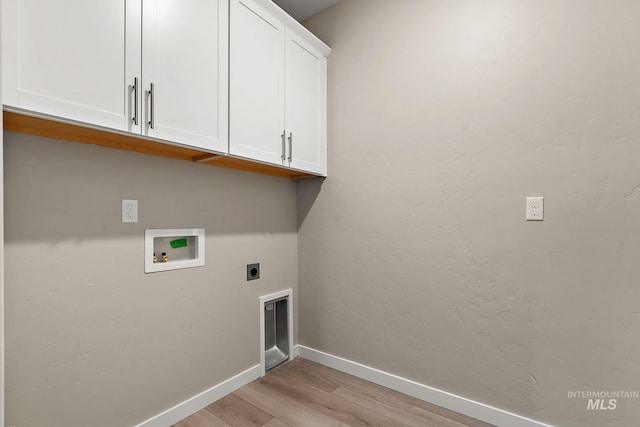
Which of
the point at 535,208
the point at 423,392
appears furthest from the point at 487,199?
the point at 423,392

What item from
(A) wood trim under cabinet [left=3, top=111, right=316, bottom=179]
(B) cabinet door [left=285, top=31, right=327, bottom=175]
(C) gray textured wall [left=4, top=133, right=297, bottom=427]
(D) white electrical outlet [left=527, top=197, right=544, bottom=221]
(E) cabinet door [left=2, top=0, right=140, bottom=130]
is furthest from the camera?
(B) cabinet door [left=285, top=31, right=327, bottom=175]

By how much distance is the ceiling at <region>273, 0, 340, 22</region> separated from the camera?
2.38 metres

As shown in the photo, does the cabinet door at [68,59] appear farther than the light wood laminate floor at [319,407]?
No

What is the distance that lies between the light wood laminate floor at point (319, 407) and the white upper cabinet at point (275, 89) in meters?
1.53

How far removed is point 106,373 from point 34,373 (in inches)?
11.1

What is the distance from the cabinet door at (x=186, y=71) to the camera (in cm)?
138

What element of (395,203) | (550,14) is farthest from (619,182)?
(395,203)

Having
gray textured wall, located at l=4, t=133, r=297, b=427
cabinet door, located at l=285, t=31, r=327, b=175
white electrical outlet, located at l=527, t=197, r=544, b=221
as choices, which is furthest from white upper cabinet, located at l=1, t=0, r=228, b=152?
white electrical outlet, located at l=527, t=197, r=544, b=221

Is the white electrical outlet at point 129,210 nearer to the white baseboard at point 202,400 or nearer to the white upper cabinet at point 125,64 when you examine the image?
the white upper cabinet at point 125,64

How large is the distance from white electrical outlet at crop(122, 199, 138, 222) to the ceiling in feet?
6.06

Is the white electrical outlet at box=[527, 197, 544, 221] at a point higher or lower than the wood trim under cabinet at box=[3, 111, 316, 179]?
lower

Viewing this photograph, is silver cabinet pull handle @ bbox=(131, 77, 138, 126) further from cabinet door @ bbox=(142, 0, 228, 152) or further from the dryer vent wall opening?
the dryer vent wall opening

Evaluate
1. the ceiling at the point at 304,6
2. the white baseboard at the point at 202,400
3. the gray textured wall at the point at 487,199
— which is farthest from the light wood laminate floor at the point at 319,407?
the ceiling at the point at 304,6

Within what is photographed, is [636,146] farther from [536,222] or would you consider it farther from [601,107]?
[536,222]
